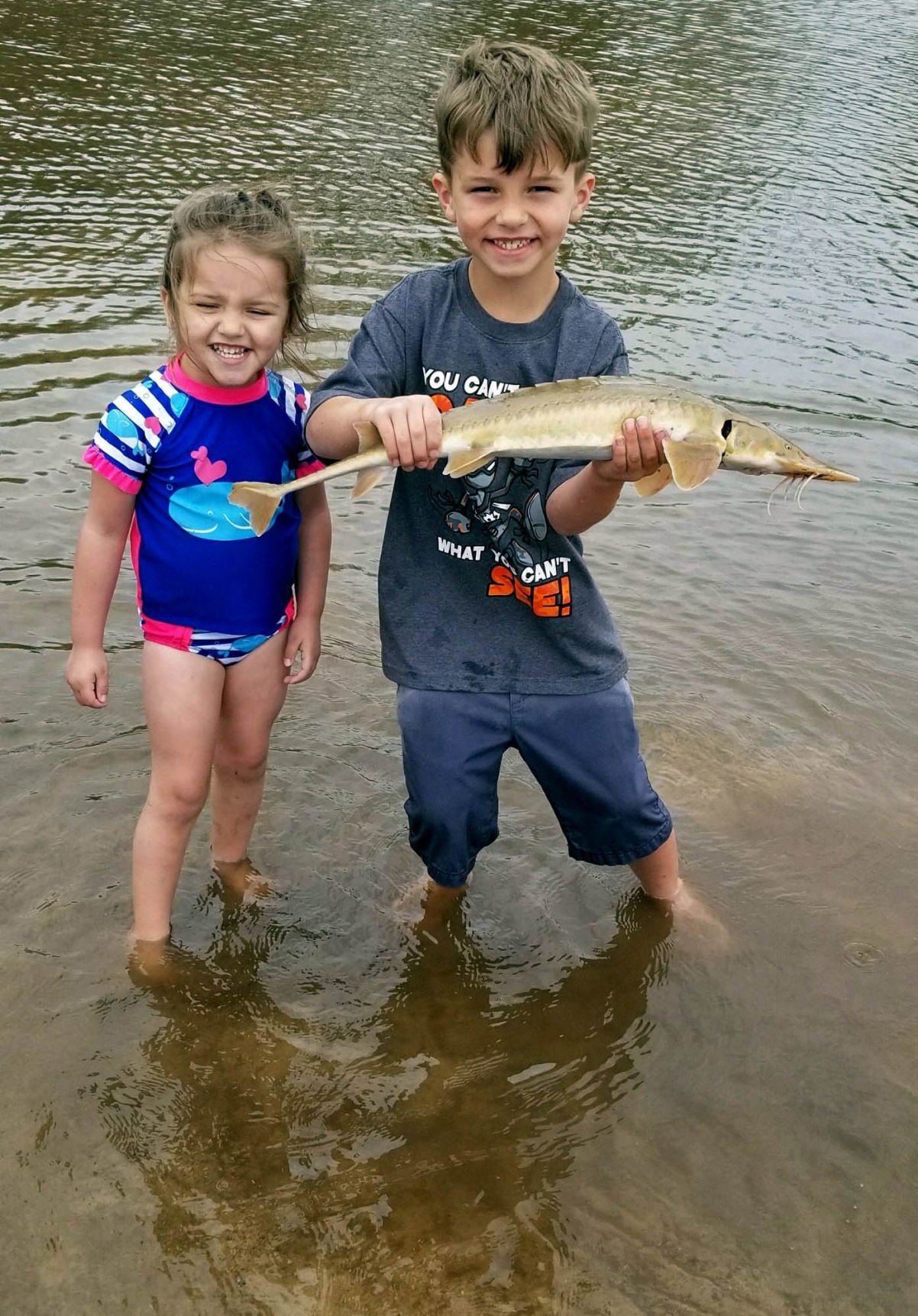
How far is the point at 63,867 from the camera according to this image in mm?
4336

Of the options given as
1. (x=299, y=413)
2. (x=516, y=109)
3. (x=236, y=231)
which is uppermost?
(x=516, y=109)

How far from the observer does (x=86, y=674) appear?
3639mm

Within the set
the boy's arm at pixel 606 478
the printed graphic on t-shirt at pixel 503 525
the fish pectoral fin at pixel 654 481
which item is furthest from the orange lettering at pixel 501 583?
the fish pectoral fin at pixel 654 481

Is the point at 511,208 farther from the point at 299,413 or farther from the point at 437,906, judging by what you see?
the point at 437,906

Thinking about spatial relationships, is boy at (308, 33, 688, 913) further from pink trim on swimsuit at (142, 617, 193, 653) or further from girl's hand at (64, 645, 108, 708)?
girl's hand at (64, 645, 108, 708)

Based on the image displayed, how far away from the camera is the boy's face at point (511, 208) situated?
10.9 feet

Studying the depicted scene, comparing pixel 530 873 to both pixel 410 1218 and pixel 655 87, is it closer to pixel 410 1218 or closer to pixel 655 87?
pixel 410 1218

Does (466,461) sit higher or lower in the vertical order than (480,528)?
Result: higher

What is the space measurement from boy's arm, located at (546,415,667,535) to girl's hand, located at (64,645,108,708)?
1.32 meters

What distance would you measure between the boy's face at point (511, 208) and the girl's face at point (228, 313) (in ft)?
1.76

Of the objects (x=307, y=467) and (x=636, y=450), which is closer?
(x=636, y=450)

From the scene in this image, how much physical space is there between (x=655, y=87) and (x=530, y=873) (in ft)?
59.6

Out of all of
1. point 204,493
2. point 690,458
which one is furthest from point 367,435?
point 690,458

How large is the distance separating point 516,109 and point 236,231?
2.60 ft
